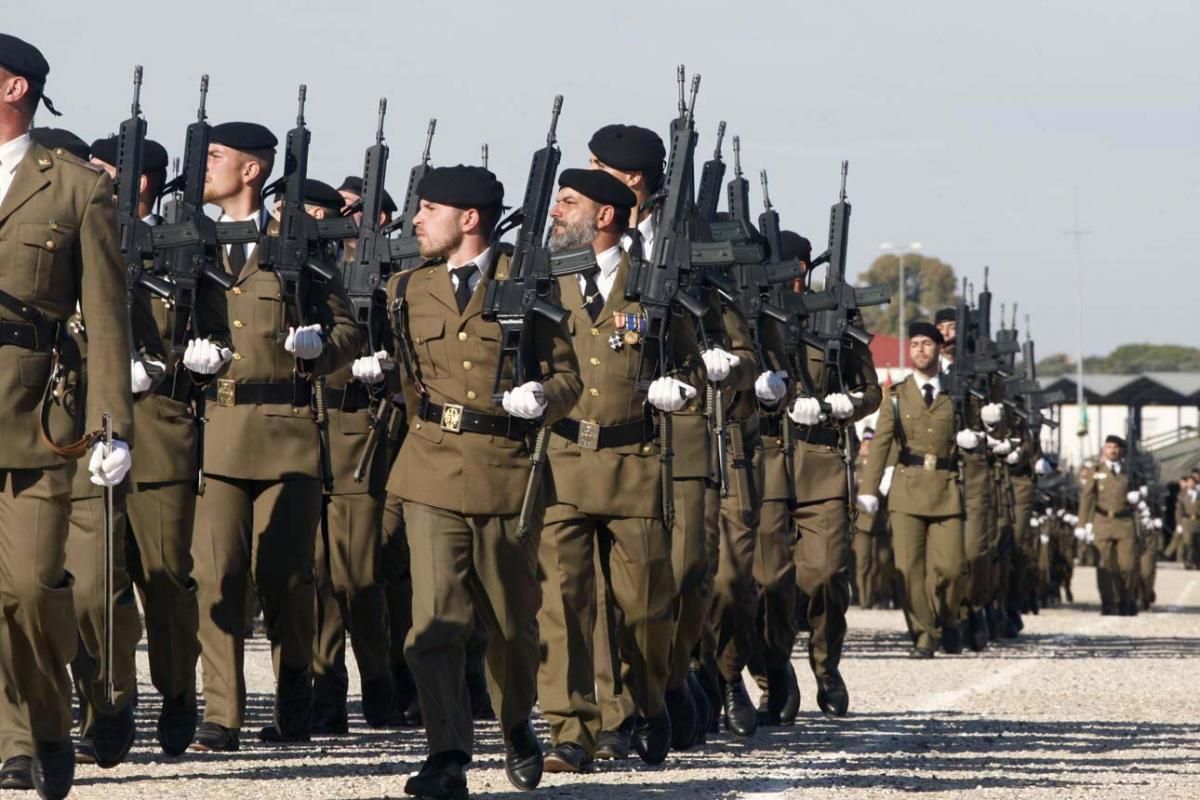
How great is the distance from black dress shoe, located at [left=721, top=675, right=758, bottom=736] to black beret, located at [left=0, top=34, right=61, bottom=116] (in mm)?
5313

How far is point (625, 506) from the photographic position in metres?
9.97

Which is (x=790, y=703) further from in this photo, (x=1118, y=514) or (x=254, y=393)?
(x=1118, y=514)

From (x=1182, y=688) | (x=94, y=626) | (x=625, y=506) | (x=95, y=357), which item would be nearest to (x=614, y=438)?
(x=625, y=506)

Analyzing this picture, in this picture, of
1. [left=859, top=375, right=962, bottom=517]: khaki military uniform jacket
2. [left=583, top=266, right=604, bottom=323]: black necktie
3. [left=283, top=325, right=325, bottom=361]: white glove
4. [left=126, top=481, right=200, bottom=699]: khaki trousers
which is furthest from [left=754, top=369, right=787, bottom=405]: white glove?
[left=859, top=375, right=962, bottom=517]: khaki military uniform jacket

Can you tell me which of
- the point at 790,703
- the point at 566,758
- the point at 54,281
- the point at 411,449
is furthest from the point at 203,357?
the point at 790,703

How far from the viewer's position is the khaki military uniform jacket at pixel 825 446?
45.9ft

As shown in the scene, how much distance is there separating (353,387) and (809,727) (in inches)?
106

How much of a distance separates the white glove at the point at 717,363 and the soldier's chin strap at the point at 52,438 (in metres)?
3.52

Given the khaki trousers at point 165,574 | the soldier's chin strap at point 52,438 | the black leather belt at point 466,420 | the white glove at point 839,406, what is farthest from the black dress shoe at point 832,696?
the soldier's chin strap at point 52,438

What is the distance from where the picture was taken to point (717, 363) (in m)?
10.6

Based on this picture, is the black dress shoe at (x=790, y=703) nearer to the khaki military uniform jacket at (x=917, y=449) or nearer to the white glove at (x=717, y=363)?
the white glove at (x=717, y=363)

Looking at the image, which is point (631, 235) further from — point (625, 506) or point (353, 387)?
point (353, 387)

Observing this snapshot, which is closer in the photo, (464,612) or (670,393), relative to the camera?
(464,612)

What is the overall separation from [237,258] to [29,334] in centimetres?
303
